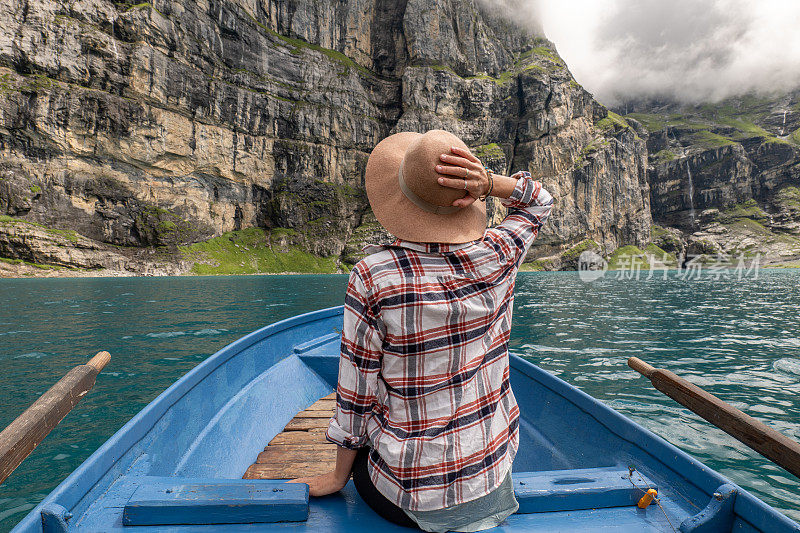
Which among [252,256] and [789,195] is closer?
[252,256]

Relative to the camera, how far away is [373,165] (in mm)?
1671

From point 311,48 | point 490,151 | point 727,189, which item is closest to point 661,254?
point 727,189

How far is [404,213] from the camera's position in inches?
58.4

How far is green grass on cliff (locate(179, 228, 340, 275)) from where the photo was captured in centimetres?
7344

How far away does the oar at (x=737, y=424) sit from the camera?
2.10 m

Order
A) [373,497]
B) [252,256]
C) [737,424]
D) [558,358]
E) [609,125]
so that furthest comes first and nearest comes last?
[609,125], [252,256], [558,358], [737,424], [373,497]

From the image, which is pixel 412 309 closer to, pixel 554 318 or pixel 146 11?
pixel 554 318

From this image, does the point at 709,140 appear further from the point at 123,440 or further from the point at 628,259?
the point at 123,440

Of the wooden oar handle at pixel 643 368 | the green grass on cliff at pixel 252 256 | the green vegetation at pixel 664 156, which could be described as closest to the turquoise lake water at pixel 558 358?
the wooden oar handle at pixel 643 368

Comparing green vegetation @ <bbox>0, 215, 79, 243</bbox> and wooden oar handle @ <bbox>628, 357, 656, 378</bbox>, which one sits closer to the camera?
wooden oar handle @ <bbox>628, 357, 656, 378</bbox>

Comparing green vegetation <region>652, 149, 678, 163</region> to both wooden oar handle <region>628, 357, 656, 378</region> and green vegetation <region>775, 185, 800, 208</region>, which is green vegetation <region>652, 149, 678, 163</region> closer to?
green vegetation <region>775, 185, 800, 208</region>

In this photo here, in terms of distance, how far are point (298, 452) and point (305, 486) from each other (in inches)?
91.8

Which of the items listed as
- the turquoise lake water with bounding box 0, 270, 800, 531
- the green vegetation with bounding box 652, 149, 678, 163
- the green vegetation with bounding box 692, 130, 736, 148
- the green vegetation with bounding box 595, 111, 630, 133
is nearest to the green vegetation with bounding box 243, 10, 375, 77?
the green vegetation with bounding box 595, 111, 630, 133

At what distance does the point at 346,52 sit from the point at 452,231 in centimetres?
10787
